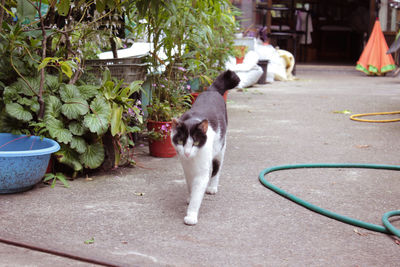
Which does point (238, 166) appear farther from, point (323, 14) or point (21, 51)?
point (323, 14)

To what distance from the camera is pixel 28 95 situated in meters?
2.98

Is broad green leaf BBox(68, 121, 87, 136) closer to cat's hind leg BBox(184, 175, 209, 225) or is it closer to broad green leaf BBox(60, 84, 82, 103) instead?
broad green leaf BBox(60, 84, 82, 103)

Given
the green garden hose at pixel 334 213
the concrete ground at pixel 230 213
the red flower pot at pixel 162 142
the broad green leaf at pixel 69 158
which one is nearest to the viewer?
the concrete ground at pixel 230 213

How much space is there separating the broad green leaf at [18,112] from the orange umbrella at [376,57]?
9390 mm

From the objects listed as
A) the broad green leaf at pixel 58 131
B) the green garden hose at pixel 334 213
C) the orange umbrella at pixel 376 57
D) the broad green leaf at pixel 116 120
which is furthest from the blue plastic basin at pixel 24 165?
the orange umbrella at pixel 376 57

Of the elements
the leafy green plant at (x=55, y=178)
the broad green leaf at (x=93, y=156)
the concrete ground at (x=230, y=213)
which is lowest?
the concrete ground at (x=230, y=213)

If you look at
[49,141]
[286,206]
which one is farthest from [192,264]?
[49,141]

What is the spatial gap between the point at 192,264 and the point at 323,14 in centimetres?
1416

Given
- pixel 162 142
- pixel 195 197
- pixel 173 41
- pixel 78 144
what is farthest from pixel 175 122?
Result: pixel 173 41

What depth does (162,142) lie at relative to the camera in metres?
3.68

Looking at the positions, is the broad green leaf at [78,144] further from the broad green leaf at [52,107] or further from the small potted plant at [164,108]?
the small potted plant at [164,108]

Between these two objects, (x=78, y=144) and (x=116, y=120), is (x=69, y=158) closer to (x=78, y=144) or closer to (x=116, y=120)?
(x=78, y=144)

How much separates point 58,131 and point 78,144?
16cm

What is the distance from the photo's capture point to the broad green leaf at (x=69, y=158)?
116 inches
